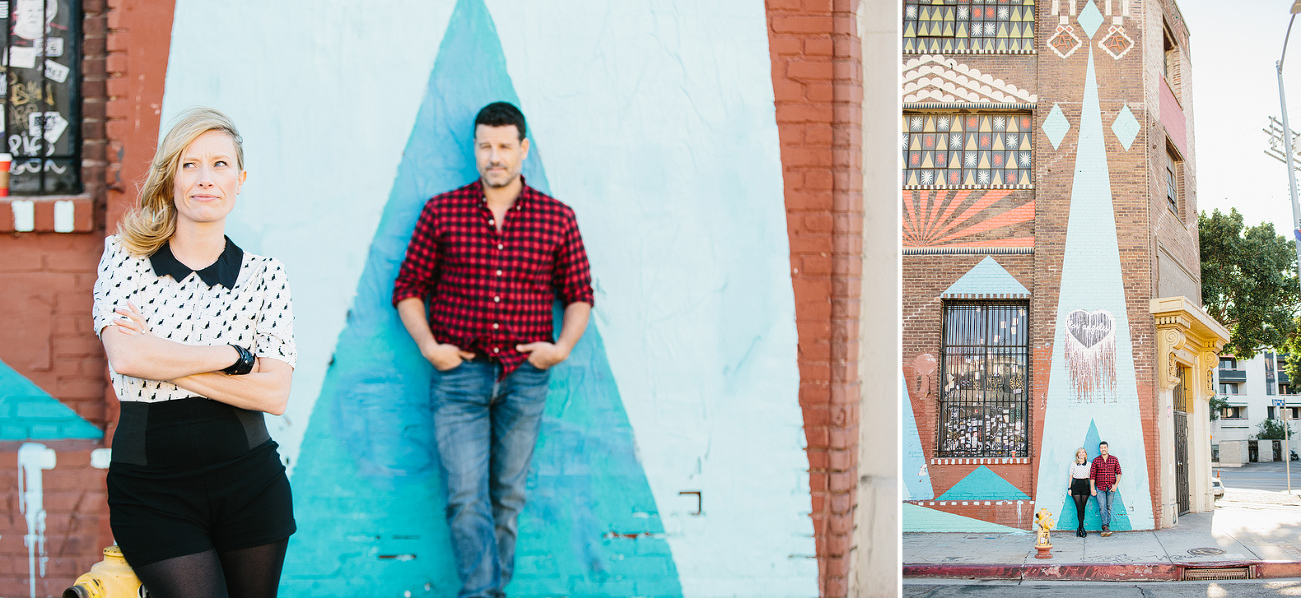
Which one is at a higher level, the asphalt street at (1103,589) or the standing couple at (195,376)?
the standing couple at (195,376)

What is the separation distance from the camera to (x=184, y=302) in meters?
2.82

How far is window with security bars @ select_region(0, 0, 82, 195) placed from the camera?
4.64 metres

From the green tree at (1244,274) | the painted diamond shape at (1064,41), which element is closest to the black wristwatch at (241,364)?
the painted diamond shape at (1064,41)

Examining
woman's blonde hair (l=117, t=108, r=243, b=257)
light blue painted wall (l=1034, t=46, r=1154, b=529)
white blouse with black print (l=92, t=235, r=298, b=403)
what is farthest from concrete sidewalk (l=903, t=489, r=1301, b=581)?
woman's blonde hair (l=117, t=108, r=243, b=257)

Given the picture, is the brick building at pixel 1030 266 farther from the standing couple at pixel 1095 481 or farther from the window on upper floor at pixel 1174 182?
the window on upper floor at pixel 1174 182

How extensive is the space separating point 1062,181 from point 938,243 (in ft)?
8.22

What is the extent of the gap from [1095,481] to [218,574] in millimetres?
16165

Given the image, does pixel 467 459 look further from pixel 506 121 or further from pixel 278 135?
pixel 278 135

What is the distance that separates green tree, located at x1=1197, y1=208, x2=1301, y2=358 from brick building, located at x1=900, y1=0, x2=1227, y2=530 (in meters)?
10.6

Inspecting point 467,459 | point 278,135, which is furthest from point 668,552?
point 278,135

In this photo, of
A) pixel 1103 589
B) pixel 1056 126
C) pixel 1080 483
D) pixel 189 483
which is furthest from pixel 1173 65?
pixel 189 483

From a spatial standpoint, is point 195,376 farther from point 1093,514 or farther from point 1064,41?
point 1064,41

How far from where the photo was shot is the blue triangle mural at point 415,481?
14.2 ft

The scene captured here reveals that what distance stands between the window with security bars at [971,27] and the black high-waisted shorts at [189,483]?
1590 cm
